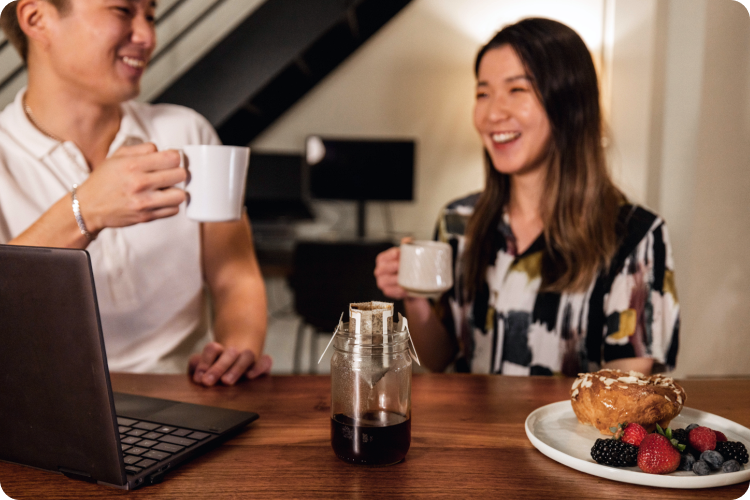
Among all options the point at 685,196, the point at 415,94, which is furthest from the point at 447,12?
the point at 685,196

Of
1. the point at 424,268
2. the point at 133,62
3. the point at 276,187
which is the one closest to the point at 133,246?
the point at 133,62

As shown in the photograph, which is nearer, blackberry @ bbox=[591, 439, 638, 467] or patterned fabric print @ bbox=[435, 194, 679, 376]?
blackberry @ bbox=[591, 439, 638, 467]

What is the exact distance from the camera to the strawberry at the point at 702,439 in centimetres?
68

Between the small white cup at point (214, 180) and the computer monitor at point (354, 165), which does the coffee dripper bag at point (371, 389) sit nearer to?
the small white cup at point (214, 180)

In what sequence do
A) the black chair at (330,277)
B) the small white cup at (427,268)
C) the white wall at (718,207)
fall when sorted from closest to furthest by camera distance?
the small white cup at (427,268) → the white wall at (718,207) → the black chair at (330,277)

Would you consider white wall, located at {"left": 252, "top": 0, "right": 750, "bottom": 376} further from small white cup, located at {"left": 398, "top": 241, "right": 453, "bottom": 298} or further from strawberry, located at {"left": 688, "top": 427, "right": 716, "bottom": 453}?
strawberry, located at {"left": 688, "top": 427, "right": 716, "bottom": 453}

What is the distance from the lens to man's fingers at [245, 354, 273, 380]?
3.54ft

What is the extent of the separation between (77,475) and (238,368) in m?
0.42

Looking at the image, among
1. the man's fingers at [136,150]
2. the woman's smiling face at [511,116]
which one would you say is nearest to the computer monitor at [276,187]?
the woman's smiling face at [511,116]

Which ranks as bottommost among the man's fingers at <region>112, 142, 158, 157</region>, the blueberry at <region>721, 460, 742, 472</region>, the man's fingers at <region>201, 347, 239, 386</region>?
the man's fingers at <region>201, 347, 239, 386</region>

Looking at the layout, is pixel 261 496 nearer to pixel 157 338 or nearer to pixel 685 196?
pixel 157 338

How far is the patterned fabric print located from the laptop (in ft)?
3.41

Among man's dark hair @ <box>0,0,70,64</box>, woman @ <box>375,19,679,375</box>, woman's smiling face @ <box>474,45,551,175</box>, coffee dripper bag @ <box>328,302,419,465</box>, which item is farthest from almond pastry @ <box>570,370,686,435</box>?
man's dark hair @ <box>0,0,70,64</box>

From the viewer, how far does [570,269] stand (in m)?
1.48
